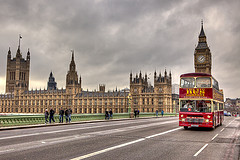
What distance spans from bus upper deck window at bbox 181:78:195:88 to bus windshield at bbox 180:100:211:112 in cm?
125

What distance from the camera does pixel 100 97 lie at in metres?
108

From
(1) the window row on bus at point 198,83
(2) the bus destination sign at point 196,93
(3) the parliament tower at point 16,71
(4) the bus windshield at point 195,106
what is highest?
(3) the parliament tower at point 16,71

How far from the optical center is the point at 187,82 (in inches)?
781

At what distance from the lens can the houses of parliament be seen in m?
99.8

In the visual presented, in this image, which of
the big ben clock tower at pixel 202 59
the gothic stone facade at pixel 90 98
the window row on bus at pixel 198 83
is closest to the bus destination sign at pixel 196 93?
the window row on bus at pixel 198 83

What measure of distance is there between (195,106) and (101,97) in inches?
3549

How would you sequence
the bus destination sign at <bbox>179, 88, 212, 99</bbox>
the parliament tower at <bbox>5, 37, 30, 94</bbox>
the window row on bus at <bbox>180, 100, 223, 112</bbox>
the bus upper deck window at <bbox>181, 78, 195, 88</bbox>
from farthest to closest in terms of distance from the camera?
the parliament tower at <bbox>5, 37, 30, 94</bbox>, the bus upper deck window at <bbox>181, 78, 195, 88</bbox>, the window row on bus at <bbox>180, 100, 223, 112</bbox>, the bus destination sign at <bbox>179, 88, 212, 99</bbox>

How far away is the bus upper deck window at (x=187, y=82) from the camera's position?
19.6 meters

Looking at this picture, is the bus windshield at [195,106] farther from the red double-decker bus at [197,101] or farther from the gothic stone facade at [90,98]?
the gothic stone facade at [90,98]

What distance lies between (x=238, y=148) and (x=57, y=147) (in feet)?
28.3

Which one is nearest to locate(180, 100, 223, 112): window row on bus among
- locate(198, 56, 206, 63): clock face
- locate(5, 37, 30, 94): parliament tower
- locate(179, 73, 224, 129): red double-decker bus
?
locate(179, 73, 224, 129): red double-decker bus

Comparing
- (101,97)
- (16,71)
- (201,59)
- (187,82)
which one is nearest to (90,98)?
(101,97)

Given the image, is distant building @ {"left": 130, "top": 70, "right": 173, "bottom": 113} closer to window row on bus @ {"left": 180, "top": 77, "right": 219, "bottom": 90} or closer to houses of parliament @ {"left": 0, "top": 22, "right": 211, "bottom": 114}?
houses of parliament @ {"left": 0, "top": 22, "right": 211, "bottom": 114}

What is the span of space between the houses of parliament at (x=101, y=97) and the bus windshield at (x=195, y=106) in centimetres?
7343
